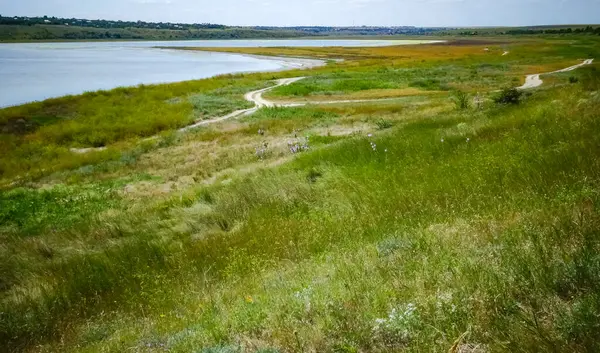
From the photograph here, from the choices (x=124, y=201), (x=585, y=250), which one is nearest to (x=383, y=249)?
(x=585, y=250)

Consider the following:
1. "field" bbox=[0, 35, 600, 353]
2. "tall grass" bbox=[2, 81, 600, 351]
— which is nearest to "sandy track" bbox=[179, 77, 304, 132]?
"field" bbox=[0, 35, 600, 353]

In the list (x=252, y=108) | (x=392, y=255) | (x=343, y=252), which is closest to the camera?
(x=392, y=255)

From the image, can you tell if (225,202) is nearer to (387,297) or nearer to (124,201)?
(124,201)

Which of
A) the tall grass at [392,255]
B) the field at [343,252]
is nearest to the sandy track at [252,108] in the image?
the field at [343,252]

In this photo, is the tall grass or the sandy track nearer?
the tall grass

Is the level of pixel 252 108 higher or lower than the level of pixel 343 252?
lower

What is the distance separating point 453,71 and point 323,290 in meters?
67.6

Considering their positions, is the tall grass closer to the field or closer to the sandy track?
the field

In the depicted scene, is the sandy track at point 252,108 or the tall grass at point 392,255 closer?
the tall grass at point 392,255

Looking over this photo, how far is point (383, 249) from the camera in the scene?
5.22 m

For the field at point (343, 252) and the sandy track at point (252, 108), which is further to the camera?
the sandy track at point (252, 108)

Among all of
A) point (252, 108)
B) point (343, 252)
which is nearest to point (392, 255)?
point (343, 252)

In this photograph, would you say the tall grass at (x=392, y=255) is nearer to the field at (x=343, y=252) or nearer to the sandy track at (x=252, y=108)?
the field at (x=343, y=252)

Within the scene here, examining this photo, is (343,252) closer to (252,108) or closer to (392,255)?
(392,255)
